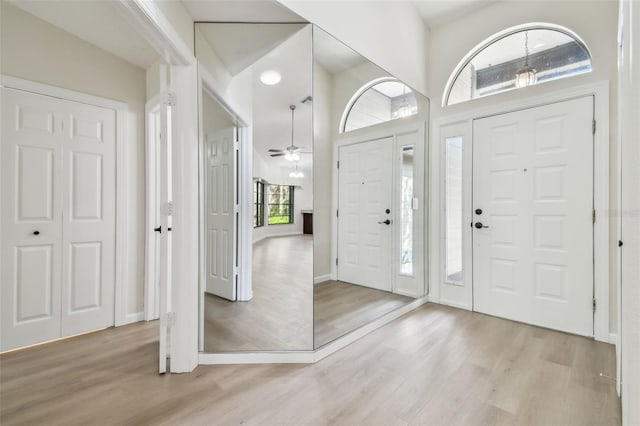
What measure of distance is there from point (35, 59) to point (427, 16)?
401cm

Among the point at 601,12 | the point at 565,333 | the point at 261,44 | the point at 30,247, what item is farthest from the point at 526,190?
the point at 30,247

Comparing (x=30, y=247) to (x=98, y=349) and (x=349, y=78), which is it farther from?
(x=349, y=78)

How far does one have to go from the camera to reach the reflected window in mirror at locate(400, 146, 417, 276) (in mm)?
3215

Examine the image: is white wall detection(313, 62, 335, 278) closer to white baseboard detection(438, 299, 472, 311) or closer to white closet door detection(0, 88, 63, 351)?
white baseboard detection(438, 299, 472, 311)

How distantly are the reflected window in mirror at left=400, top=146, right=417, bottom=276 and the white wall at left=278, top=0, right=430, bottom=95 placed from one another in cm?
89

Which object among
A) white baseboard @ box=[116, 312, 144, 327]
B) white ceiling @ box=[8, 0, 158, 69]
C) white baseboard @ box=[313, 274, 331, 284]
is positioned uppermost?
white ceiling @ box=[8, 0, 158, 69]

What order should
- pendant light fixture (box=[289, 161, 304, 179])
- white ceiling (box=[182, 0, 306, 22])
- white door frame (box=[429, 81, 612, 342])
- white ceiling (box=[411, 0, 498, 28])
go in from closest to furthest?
white ceiling (box=[182, 0, 306, 22])
pendant light fixture (box=[289, 161, 304, 179])
white door frame (box=[429, 81, 612, 342])
white ceiling (box=[411, 0, 498, 28])

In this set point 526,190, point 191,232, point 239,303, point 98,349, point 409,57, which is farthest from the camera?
point 409,57

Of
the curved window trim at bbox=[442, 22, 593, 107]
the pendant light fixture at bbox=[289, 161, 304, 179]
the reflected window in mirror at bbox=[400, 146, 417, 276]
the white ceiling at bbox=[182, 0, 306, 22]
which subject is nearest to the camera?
the white ceiling at bbox=[182, 0, 306, 22]

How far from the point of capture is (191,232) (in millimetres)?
1990

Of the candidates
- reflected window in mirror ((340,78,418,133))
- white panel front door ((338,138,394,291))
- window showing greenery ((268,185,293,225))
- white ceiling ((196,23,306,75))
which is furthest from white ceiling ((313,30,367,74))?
window showing greenery ((268,185,293,225))

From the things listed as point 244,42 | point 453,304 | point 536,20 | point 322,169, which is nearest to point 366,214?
point 322,169

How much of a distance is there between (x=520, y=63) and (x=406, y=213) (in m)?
1.97

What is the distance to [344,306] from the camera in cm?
260
